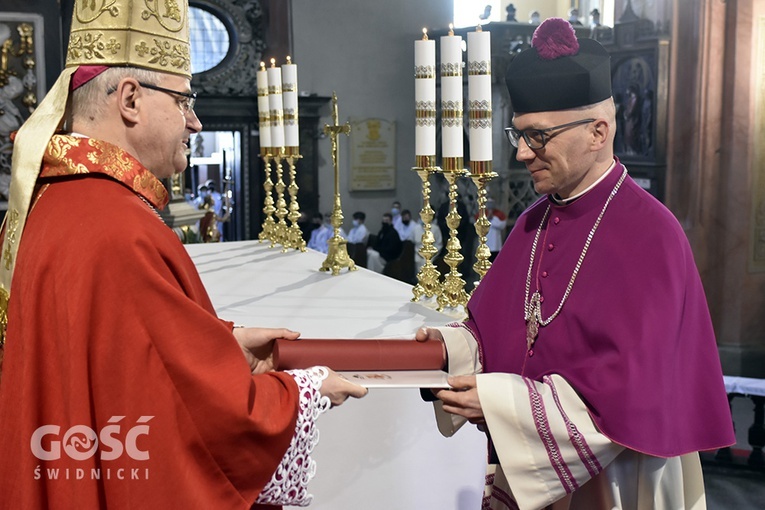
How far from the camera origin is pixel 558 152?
2.12 metres

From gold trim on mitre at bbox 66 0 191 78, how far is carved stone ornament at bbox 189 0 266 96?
36.9ft

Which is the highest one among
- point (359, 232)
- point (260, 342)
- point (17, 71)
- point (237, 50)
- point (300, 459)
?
point (237, 50)

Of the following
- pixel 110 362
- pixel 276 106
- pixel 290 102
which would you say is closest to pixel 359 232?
pixel 276 106

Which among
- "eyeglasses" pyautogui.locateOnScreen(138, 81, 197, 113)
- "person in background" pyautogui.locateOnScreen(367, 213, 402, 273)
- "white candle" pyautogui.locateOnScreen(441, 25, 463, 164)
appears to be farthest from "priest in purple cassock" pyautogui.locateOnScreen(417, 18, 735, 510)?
"person in background" pyautogui.locateOnScreen(367, 213, 402, 273)

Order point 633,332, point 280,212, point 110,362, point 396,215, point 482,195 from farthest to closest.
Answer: point 396,215 → point 280,212 → point 482,195 → point 633,332 → point 110,362

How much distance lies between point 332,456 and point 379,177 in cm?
1189

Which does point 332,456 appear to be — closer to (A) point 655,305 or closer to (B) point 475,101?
(A) point 655,305

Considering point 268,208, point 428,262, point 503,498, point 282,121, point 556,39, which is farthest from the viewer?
point 268,208

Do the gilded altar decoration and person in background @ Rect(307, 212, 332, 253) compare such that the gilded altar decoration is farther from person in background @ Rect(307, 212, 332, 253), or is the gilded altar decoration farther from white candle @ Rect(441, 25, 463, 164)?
person in background @ Rect(307, 212, 332, 253)

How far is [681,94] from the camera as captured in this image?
9.88 metres

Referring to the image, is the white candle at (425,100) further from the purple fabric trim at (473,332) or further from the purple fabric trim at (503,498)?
the purple fabric trim at (503,498)

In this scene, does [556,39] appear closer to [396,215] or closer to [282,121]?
Answer: [282,121]

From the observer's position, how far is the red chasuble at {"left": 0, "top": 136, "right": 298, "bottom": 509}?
5.65 feet

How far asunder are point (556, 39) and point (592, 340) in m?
0.76
